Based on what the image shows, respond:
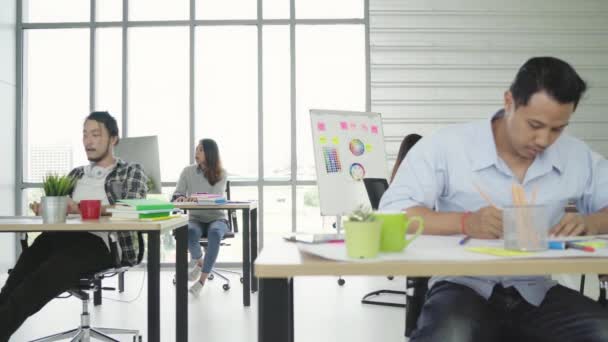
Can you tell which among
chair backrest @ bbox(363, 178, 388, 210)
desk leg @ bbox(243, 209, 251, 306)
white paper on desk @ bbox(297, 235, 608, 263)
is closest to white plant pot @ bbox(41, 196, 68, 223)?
white paper on desk @ bbox(297, 235, 608, 263)

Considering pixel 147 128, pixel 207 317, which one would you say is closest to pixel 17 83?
pixel 147 128

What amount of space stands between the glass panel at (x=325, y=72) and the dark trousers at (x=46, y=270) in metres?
3.26

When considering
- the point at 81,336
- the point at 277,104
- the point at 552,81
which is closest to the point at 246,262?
the point at 81,336

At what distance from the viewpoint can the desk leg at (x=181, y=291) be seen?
8.16ft

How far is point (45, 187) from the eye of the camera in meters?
2.07

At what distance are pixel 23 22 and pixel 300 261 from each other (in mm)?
5768

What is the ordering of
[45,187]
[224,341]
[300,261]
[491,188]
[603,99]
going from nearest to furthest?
[300,261] → [491,188] → [45,187] → [224,341] → [603,99]

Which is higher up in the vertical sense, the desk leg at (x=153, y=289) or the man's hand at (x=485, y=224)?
the man's hand at (x=485, y=224)

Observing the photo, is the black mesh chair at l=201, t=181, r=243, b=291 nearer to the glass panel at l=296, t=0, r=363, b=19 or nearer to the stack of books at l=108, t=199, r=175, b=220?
the glass panel at l=296, t=0, r=363, b=19

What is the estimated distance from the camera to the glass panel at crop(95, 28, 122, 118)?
5.59 metres

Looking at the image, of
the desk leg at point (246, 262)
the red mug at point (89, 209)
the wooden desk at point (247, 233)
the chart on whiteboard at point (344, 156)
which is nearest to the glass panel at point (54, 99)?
the wooden desk at point (247, 233)

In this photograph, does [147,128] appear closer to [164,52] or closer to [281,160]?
[164,52]

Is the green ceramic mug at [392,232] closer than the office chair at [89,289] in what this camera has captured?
Yes

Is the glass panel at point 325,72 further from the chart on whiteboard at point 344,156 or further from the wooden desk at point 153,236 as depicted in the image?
the wooden desk at point 153,236
